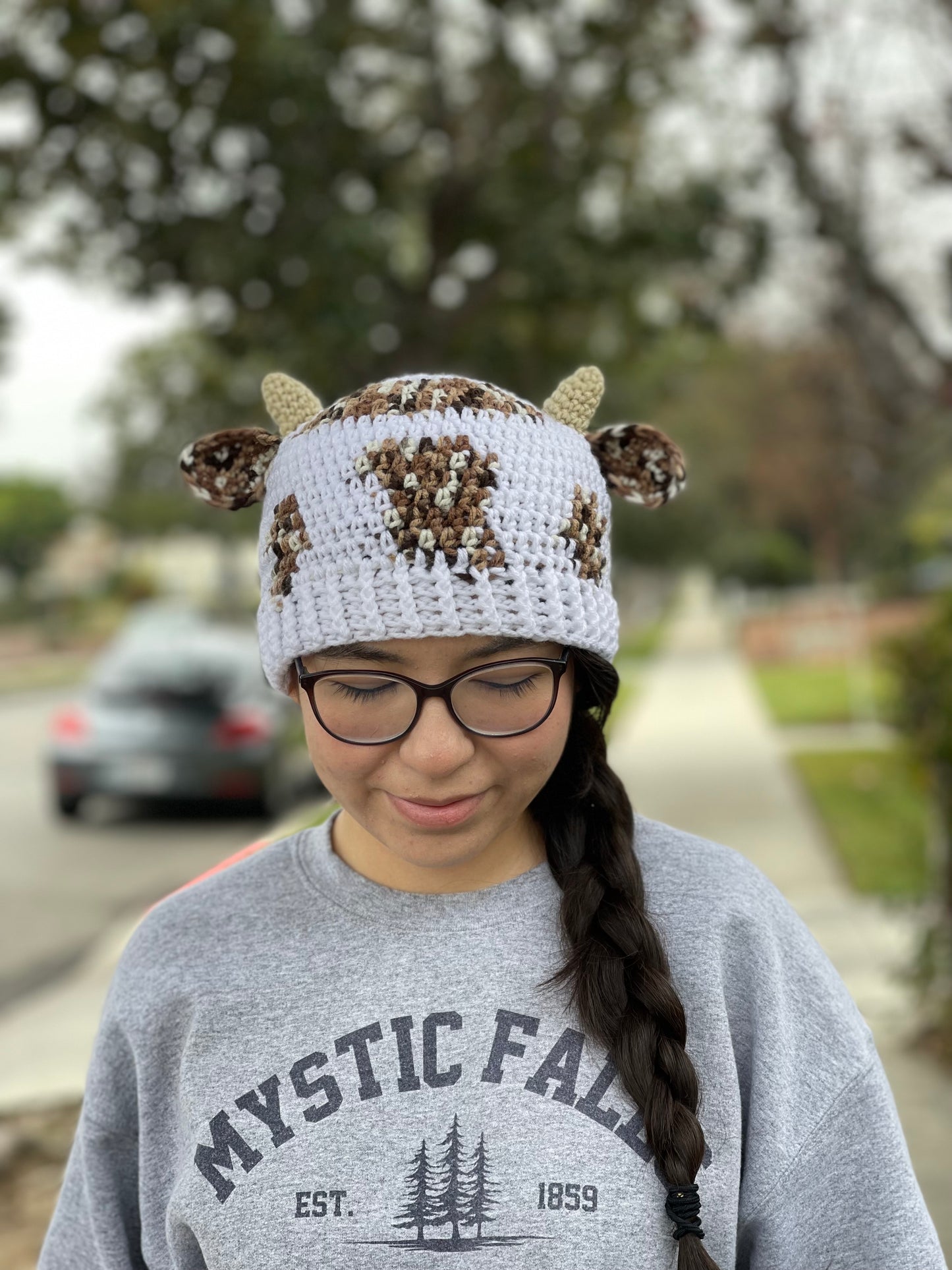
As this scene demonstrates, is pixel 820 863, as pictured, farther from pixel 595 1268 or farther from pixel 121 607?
pixel 121 607

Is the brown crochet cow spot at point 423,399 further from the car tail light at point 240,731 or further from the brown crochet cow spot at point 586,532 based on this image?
the car tail light at point 240,731

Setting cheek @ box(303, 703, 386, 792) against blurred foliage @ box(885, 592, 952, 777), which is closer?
cheek @ box(303, 703, 386, 792)

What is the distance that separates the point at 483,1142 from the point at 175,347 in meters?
11.9

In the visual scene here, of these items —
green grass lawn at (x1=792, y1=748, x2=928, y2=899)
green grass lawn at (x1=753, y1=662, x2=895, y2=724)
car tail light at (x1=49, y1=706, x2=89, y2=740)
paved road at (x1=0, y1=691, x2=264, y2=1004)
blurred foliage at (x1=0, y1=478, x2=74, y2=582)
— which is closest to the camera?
green grass lawn at (x1=792, y1=748, x2=928, y2=899)

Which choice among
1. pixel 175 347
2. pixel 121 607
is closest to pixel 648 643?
pixel 121 607

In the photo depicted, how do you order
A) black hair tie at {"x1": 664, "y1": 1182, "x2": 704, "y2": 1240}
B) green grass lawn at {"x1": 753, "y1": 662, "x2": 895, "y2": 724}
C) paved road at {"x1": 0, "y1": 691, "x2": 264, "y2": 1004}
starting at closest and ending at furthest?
black hair tie at {"x1": 664, "y1": 1182, "x2": 704, "y2": 1240}
paved road at {"x1": 0, "y1": 691, "x2": 264, "y2": 1004}
green grass lawn at {"x1": 753, "y1": 662, "x2": 895, "y2": 724}

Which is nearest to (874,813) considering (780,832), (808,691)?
(780,832)

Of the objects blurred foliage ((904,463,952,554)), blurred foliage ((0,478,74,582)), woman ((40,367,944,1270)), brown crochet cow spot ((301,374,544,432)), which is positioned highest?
blurred foliage ((0,478,74,582))

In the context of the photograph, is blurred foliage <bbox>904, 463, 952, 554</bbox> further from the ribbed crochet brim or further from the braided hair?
the ribbed crochet brim

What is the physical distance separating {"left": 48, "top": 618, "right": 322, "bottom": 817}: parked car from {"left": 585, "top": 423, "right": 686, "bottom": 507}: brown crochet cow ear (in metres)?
7.86

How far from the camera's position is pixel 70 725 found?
938 centimetres

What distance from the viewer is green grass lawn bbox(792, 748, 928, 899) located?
6.43m

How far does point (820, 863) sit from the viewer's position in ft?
25.3

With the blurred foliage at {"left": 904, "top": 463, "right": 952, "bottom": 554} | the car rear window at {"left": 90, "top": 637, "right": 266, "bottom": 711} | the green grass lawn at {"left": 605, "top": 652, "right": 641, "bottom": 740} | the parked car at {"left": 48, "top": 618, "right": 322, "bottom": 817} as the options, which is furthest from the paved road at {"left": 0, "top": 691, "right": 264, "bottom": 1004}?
→ the green grass lawn at {"left": 605, "top": 652, "right": 641, "bottom": 740}
